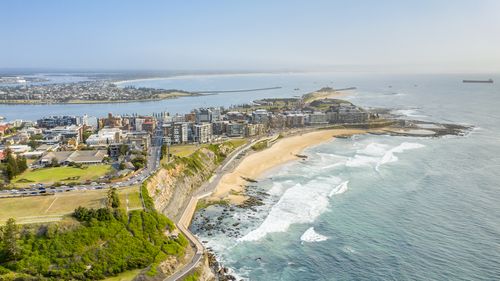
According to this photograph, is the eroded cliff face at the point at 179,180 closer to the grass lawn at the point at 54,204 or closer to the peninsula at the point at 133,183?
the peninsula at the point at 133,183

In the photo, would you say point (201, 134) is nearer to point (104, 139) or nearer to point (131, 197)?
point (104, 139)

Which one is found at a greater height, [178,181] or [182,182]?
[178,181]

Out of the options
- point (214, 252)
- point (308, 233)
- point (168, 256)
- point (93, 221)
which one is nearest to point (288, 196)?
point (308, 233)

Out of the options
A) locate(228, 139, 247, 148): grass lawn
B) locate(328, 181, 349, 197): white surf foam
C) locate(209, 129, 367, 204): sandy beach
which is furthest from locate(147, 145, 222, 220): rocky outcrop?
locate(328, 181, 349, 197): white surf foam

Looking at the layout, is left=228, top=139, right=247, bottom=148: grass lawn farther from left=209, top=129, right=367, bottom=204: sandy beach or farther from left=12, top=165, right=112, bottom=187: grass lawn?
left=12, top=165, right=112, bottom=187: grass lawn

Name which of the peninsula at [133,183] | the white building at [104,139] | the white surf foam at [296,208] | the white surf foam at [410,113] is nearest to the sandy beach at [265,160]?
the peninsula at [133,183]

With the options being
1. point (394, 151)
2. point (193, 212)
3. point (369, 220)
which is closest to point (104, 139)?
point (193, 212)
